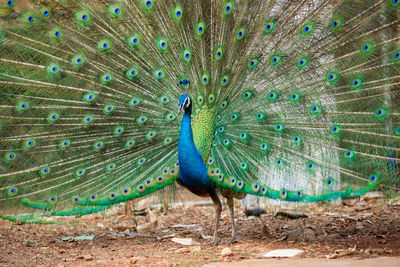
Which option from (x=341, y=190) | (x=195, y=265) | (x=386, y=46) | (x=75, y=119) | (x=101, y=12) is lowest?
(x=195, y=265)

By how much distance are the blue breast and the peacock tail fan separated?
0.12 metres

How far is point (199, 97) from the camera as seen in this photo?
4793 millimetres

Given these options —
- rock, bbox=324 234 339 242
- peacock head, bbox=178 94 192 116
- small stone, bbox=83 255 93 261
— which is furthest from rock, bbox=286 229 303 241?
small stone, bbox=83 255 93 261

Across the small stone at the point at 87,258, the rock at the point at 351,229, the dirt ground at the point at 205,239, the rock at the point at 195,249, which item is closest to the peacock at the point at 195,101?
the rock at the point at 195,249

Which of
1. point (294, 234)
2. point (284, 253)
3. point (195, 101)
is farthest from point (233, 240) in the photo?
point (195, 101)

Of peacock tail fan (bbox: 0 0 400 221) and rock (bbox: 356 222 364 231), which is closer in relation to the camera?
peacock tail fan (bbox: 0 0 400 221)

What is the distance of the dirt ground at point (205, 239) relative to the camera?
411cm

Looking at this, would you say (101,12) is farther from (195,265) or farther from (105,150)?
(195,265)

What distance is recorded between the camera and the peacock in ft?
14.1

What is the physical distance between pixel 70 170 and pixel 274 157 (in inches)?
85.5

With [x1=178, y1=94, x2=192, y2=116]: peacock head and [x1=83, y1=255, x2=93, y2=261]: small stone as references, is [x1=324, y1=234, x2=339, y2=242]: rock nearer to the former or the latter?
[x1=178, y1=94, x2=192, y2=116]: peacock head

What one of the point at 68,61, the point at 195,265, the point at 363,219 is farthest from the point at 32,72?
the point at 363,219

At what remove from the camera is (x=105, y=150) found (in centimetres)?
499

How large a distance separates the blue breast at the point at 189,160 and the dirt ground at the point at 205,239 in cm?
68
